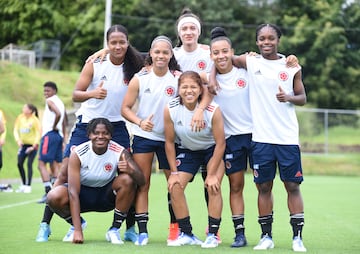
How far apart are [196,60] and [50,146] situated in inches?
279

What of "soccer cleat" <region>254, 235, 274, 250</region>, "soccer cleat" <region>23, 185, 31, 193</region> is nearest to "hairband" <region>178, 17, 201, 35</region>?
"soccer cleat" <region>254, 235, 274, 250</region>

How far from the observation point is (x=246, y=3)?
47875 millimetres

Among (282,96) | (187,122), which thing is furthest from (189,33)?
(282,96)

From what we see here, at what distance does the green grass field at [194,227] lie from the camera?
8.47m

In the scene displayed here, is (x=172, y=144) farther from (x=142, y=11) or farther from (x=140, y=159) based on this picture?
(x=142, y=11)

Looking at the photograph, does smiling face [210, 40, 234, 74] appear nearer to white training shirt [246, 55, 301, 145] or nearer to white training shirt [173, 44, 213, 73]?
white training shirt [246, 55, 301, 145]

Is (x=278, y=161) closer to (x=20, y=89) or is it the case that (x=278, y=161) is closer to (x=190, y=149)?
(x=190, y=149)

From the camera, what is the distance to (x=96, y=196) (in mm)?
9219

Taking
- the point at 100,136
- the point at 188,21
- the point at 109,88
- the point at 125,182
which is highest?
the point at 188,21

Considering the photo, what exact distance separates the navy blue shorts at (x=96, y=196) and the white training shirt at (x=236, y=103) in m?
1.47

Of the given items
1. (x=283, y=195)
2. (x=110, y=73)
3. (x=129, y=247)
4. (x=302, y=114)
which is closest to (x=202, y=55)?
(x=110, y=73)

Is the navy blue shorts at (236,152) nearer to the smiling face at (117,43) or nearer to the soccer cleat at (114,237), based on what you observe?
the soccer cleat at (114,237)

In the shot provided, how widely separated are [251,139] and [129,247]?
1720 mm

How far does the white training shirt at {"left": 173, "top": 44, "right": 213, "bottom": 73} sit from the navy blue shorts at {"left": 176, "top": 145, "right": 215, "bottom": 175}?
99cm
